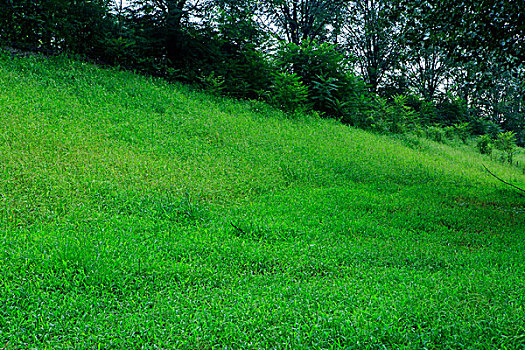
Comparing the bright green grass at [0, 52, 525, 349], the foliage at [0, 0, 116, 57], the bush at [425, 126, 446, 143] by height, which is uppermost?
the foliage at [0, 0, 116, 57]

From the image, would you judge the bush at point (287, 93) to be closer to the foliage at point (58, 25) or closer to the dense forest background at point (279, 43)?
the dense forest background at point (279, 43)

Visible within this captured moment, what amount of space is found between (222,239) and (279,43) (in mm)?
13270

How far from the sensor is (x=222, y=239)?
15.6 feet

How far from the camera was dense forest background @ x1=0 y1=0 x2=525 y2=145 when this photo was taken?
7.28 m

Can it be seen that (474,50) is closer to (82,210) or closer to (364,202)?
(364,202)

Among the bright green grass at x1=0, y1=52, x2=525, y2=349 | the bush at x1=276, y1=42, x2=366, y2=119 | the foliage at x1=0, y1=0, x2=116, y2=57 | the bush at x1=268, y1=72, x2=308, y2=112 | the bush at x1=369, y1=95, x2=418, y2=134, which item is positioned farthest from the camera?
the bush at x1=369, y1=95, x2=418, y2=134

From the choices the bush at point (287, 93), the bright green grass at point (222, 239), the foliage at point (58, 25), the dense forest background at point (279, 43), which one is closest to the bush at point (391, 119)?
the dense forest background at point (279, 43)

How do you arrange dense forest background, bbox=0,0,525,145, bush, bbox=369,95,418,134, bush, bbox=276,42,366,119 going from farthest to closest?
bush, bbox=369,95,418,134 → bush, bbox=276,42,366,119 → dense forest background, bbox=0,0,525,145

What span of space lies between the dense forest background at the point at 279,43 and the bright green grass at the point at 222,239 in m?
2.32

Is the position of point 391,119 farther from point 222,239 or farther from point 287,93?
point 222,239

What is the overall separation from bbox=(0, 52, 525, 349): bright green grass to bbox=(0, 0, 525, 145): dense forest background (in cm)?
232

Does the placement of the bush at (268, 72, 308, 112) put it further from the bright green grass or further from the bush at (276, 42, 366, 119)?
the bright green grass

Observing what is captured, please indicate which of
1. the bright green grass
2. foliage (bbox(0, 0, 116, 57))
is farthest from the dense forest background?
the bright green grass

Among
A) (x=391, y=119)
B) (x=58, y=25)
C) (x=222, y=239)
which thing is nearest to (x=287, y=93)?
(x=391, y=119)
